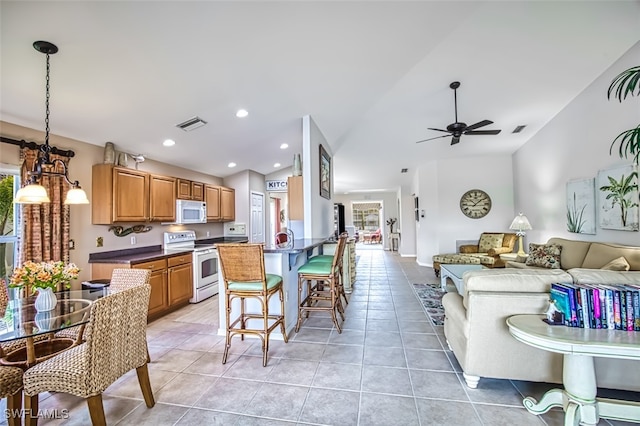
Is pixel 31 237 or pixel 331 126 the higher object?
pixel 331 126

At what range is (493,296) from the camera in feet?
6.63

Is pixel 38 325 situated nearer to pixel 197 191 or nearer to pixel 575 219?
pixel 197 191

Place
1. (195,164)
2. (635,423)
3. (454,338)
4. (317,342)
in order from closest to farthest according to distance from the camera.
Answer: (635,423) → (454,338) → (317,342) → (195,164)

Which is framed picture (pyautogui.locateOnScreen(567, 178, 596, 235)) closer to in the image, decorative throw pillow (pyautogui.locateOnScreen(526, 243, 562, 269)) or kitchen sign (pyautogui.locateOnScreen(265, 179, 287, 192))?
decorative throw pillow (pyautogui.locateOnScreen(526, 243, 562, 269))

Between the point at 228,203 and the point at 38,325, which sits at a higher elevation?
the point at 228,203

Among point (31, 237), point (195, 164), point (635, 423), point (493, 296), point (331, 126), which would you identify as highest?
point (331, 126)

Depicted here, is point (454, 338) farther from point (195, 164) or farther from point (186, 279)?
point (195, 164)

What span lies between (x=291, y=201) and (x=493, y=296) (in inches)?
126

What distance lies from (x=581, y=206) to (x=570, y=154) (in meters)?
0.91

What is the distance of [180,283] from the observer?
4.18 m

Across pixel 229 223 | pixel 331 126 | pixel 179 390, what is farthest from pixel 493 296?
pixel 229 223

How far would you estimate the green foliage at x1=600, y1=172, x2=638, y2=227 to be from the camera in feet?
11.1

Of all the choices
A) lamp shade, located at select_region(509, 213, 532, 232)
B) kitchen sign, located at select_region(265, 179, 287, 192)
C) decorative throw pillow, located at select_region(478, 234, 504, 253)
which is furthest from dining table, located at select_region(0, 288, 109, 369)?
decorative throw pillow, located at select_region(478, 234, 504, 253)

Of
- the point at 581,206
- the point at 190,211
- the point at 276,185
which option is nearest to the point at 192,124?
the point at 190,211
